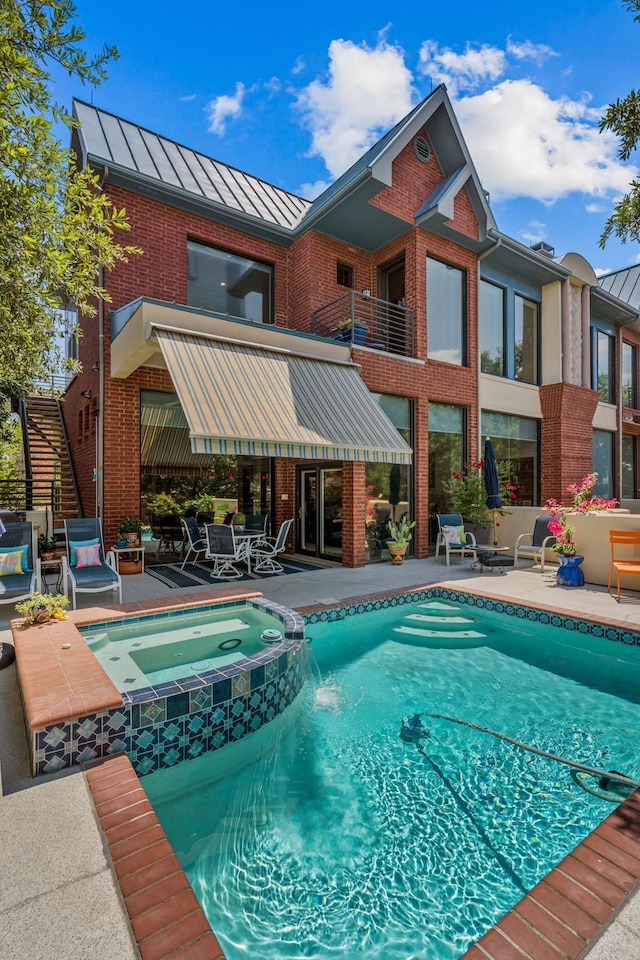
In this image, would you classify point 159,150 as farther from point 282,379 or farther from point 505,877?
point 505,877

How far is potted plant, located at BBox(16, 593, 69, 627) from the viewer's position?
6.91 metres

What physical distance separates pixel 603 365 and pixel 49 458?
89.6 ft

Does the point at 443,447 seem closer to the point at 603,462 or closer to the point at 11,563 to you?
the point at 603,462

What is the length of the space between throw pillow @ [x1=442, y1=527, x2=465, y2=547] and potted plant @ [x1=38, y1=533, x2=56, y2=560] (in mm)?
11392

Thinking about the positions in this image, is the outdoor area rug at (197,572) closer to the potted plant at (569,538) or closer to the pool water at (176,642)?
the pool water at (176,642)

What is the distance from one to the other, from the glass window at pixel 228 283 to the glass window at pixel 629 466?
2227cm

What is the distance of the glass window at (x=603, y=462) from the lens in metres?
23.5

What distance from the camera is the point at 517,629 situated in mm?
A: 9273

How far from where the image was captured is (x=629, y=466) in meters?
27.1

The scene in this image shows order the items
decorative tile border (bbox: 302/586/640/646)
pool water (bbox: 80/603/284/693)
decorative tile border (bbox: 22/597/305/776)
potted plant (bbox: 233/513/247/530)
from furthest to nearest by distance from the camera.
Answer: potted plant (bbox: 233/513/247/530), decorative tile border (bbox: 302/586/640/646), pool water (bbox: 80/603/284/693), decorative tile border (bbox: 22/597/305/776)

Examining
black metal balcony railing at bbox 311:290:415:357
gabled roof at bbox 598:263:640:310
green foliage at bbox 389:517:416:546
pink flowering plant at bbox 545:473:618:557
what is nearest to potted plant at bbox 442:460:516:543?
green foliage at bbox 389:517:416:546

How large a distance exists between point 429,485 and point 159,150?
13846 mm

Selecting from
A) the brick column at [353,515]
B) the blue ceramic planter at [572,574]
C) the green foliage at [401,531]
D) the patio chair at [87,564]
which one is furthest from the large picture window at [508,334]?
the patio chair at [87,564]

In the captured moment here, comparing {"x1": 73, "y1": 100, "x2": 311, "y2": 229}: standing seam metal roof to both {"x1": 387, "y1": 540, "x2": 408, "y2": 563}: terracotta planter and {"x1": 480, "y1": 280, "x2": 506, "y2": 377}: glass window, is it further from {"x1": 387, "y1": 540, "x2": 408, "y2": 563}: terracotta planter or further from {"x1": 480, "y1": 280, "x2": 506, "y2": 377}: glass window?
{"x1": 387, "y1": 540, "x2": 408, "y2": 563}: terracotta planter
